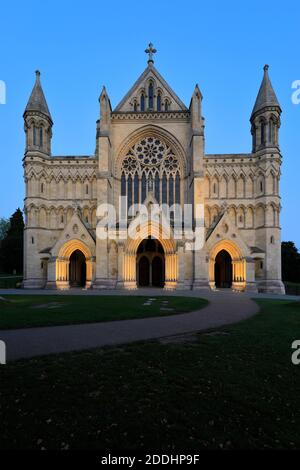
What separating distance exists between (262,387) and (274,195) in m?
29.8

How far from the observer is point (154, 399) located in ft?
15.7

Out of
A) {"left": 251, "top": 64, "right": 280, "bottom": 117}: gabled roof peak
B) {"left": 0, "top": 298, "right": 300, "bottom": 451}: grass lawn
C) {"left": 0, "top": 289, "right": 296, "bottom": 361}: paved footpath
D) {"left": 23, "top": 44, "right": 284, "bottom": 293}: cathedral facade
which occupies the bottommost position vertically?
{"left": 0, "top": 289, "right": 296, "bottom": 361}: paved footpath

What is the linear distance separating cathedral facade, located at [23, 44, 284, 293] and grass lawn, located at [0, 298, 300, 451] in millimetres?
22681

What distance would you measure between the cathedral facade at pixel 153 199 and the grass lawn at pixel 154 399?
74.4 ft

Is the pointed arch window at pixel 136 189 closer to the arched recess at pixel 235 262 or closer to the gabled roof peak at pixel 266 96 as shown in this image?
the arched recess at pixel 235 262

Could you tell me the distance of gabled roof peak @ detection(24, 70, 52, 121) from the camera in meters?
33.3

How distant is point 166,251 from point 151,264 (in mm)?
5500

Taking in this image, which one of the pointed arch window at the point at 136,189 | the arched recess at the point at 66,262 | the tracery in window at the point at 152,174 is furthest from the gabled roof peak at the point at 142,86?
the arched recess at the point at 66,262

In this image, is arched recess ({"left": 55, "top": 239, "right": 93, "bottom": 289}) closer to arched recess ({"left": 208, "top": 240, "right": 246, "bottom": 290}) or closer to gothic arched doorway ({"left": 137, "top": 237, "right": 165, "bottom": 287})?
gothic arched doorway ({"left": 137, "top": 237, "right": 165, "bottom": 287})

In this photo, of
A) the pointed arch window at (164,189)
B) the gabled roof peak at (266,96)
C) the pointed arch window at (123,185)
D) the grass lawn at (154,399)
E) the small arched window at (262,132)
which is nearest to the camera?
the grass lawn at (154,399)

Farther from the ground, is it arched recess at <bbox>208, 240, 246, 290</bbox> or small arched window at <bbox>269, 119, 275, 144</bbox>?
small arched window at <bbox>269, 119, 275, 144</bbox>

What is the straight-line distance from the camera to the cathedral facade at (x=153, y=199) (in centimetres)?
3022

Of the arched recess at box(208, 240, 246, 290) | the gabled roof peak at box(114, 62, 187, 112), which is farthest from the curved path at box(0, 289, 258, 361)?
the gabled roof peak at box(114, 62, 187, 112)
